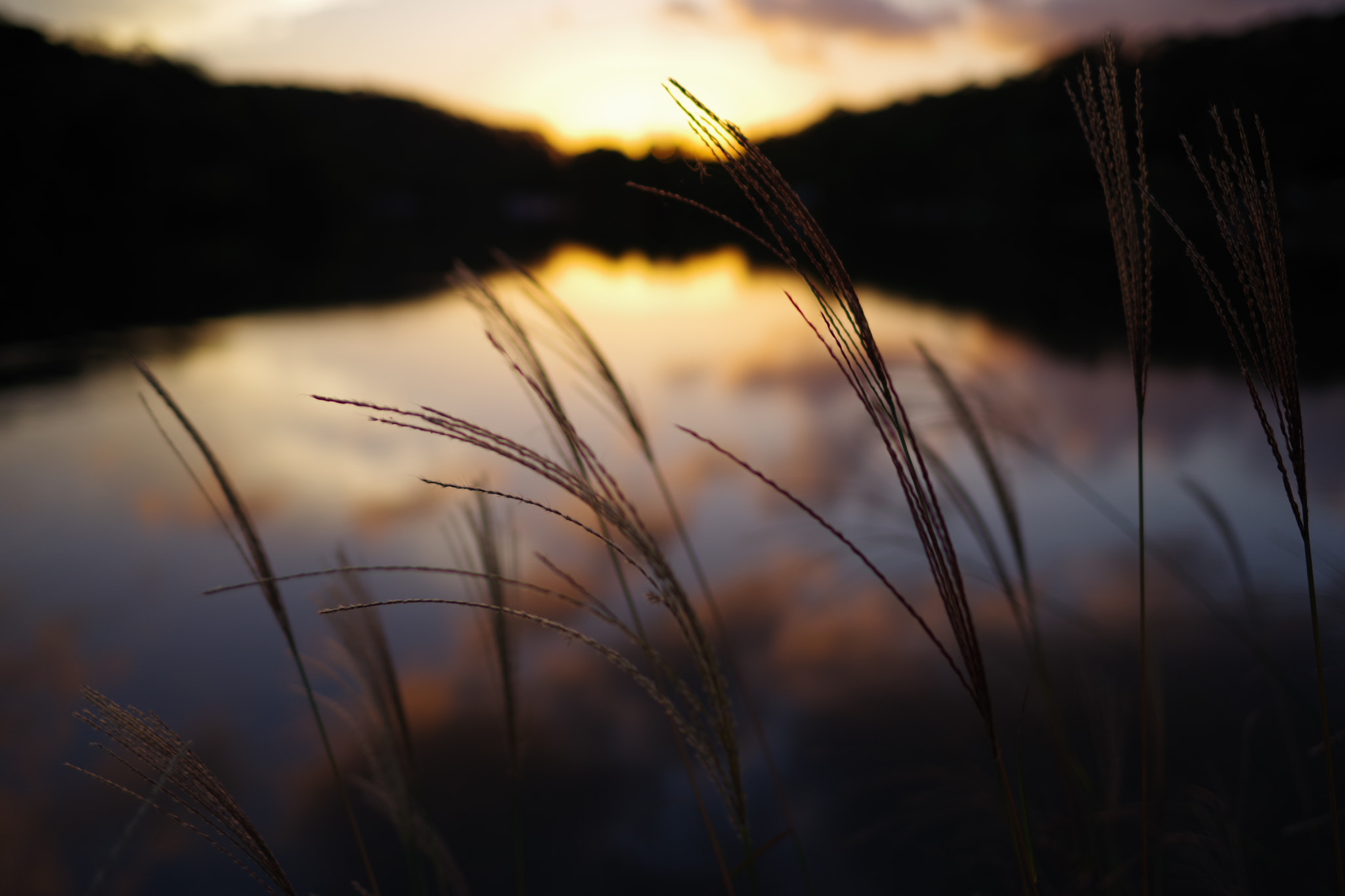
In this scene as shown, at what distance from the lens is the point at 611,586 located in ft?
14.6

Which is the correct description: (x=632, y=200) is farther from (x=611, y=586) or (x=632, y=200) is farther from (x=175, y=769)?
(x=175, y=769)

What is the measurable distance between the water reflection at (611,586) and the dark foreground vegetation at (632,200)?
7.54 ft

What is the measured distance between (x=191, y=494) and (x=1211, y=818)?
6.93m

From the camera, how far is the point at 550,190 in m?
69.9

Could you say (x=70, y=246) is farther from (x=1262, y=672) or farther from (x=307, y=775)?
(x=1262, y=672)

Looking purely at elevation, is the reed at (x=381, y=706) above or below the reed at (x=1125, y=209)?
below

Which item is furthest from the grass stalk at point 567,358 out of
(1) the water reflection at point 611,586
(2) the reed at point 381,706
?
(2) the reed at point 381,706

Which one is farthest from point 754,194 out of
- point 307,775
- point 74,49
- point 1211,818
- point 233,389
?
point 74,49

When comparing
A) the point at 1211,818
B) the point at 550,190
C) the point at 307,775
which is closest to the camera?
the point at 1211,818

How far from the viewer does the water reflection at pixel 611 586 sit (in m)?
2.62

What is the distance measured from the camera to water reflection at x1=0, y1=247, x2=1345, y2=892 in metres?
2.62

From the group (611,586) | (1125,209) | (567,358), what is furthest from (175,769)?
(611,586)

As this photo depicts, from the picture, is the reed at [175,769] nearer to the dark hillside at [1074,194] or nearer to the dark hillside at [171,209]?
the dark hillside at [1074,194]

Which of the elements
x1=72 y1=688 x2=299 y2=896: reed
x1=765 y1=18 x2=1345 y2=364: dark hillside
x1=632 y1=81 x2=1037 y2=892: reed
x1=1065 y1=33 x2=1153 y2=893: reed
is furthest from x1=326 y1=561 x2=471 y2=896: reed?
x1=765 y1=18 x2=1345 y2=364: dark hillside
